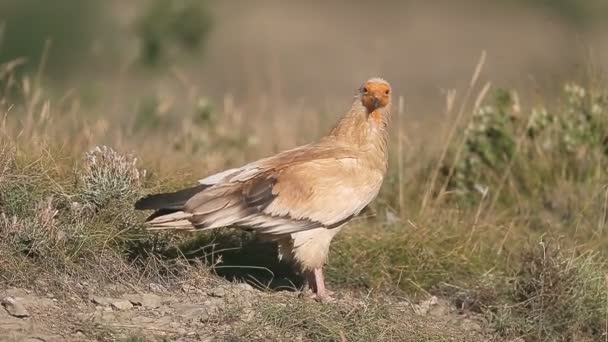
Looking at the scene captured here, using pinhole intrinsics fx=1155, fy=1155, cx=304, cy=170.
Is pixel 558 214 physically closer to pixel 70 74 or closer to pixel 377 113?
pixel 377 113

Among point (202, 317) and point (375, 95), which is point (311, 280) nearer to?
point (202, 317)

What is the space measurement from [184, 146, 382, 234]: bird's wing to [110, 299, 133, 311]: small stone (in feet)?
1.85


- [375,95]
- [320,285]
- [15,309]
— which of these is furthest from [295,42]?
[15,309]

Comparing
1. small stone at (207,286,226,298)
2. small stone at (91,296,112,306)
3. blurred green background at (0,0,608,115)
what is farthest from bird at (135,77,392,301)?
blurred green background at (0,0,608,115)

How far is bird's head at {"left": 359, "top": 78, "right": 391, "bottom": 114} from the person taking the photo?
7.21m

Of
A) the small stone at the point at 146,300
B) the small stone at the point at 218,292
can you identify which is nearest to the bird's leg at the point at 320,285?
the small stone at the point at 218,292

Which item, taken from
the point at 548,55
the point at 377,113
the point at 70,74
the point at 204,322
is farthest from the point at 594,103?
the point at 548,55

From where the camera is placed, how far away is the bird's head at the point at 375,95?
721 cm

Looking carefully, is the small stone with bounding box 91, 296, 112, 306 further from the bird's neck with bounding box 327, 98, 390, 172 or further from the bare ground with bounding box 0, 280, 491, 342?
the bird's neck with bounding box 327, 98, 390, 172

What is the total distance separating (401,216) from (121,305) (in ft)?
8.64

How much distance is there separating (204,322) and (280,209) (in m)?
0.80

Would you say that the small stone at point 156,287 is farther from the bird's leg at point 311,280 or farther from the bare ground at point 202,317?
the bird's leg at point 311,280

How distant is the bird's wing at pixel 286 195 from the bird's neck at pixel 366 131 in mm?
334

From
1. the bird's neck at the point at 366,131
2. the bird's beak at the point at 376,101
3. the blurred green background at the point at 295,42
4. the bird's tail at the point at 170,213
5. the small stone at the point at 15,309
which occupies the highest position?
the bird's beak at the point at 376,101
